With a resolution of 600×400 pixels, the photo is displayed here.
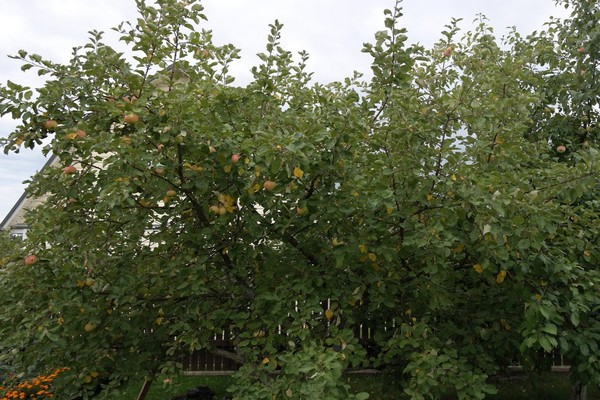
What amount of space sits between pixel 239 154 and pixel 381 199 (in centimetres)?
83

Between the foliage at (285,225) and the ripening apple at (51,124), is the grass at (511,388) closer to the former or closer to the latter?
the foliage at (285,225)

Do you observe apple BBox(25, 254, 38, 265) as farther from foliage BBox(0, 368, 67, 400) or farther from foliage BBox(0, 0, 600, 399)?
foliage BBox(0, 368, 67, 400)

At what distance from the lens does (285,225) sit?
3.30 meters

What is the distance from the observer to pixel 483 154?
3.38 m

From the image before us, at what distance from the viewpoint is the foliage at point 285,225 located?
3090 mm

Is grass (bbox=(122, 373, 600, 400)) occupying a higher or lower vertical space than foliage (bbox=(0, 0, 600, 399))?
lower

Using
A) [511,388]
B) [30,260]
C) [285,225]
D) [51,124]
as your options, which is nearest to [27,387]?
[30,260]

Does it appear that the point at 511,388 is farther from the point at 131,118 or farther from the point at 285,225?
the point at 131,118

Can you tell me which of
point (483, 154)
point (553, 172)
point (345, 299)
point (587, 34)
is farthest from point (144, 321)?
point (587, 34)

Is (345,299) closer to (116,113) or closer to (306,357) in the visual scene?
(306,357)

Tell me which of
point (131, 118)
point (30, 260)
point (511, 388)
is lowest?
point (511, 388)

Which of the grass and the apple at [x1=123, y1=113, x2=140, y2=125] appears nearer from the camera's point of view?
the apple at [x1=123, y1=113, x2=140, y2=125]

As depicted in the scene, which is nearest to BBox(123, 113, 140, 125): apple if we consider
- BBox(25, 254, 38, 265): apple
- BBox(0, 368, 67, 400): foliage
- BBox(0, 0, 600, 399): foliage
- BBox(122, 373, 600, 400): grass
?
BBox(0, 0, 600, 399): foliage

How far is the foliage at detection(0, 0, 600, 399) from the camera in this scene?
3090 mm
